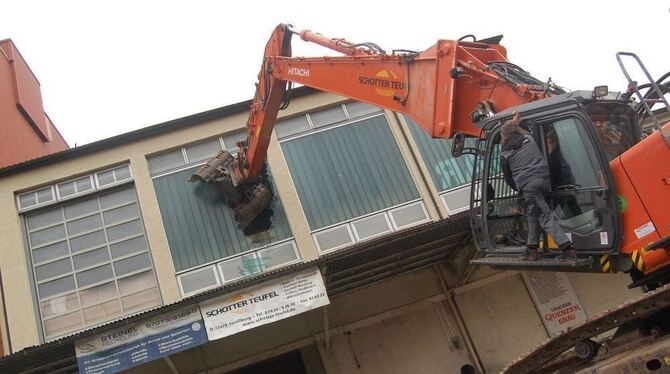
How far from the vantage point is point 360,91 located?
25.4 feet

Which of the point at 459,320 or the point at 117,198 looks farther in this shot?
the point at 117,198

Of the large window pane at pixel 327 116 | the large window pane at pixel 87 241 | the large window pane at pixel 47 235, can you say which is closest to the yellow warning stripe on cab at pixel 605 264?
the large window pane at pixel 327 116

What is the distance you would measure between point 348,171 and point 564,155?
854 centimetres

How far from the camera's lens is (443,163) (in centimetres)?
1337

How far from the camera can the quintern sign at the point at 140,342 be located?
971 cm

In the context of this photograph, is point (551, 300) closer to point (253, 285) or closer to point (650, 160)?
point (253, 285)

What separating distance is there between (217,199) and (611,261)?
980cm

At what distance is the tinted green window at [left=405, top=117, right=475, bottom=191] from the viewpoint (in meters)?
13.2

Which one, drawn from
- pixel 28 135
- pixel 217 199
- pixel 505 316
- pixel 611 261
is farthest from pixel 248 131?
pixel 28 135

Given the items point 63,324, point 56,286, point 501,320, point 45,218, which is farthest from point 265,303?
point 45,218

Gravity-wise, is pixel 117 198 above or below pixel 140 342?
above

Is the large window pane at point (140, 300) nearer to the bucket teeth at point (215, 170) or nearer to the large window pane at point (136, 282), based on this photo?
the large window pane at point (136, 282)

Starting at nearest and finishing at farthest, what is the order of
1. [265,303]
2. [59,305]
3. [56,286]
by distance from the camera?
[265,303]
[59,305]
[56,286]

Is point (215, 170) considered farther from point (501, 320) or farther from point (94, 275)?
point (501, 320)
